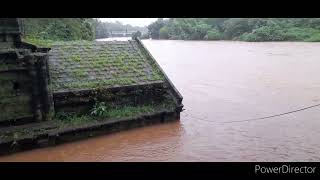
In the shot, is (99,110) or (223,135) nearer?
(99,110)

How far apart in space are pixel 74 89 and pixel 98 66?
70.4 inches

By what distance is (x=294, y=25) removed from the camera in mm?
58750

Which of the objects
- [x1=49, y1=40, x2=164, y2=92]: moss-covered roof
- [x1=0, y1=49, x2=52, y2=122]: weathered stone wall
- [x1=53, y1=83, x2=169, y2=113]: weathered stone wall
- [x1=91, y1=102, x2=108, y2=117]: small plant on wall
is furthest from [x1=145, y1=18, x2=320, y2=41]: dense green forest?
[x1=0, y1=49, x2=52, y2=122]: weathered stone wall

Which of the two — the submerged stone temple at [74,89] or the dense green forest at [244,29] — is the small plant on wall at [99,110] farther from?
the dense green forest at [244,29]

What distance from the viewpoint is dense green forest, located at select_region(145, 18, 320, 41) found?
55281 mm

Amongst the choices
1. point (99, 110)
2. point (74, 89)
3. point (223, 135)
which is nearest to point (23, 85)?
point (74, 89)

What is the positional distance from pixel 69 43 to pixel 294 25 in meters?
52.0

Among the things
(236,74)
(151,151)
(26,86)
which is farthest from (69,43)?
(236,74)

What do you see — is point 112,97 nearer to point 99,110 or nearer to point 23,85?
point 99,110

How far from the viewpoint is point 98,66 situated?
42.5 feet

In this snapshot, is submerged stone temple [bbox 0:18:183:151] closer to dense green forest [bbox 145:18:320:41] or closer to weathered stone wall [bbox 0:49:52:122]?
weathered stone wall [bbox 0:49:52:122]
